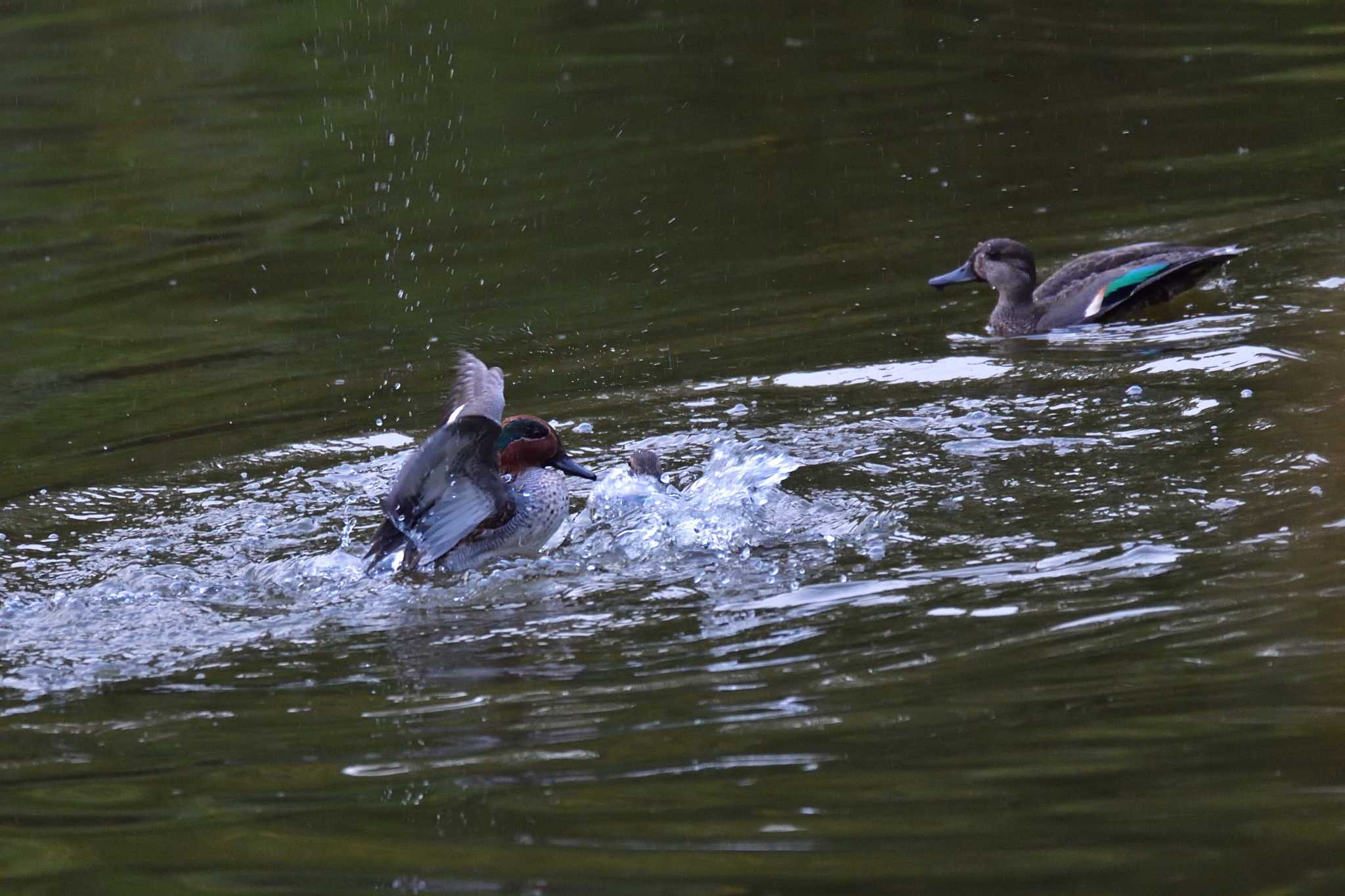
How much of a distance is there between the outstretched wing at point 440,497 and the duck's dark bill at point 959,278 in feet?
11.7

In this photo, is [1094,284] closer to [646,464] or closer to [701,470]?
[701,470]

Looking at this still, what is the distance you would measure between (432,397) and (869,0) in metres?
9.95

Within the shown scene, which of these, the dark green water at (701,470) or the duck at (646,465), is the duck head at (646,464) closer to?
the duck at (646,465)

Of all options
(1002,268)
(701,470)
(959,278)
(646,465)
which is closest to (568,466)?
(646,465)

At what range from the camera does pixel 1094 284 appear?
8539 millimetres

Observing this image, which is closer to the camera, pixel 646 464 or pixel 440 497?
pixel 440 497

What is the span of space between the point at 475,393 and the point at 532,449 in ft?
1.25

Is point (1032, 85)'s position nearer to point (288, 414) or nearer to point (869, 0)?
point (869, 0)

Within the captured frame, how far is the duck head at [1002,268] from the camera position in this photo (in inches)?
343

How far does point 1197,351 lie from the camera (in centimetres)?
755

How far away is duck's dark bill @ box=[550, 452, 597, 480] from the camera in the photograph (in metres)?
6.64

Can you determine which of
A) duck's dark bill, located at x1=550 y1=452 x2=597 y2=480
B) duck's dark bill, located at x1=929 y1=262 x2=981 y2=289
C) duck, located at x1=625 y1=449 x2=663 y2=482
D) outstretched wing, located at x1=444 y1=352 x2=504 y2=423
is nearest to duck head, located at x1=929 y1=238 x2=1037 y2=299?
duck's dark bill, located at x1=929 y1=262 x2=981 y2=289

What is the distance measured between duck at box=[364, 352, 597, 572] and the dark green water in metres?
0.17

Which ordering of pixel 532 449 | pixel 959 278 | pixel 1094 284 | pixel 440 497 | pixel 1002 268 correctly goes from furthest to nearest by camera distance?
1. pixel 959 278
2. pixel 1002 268
3. pixel 1094 284
4. pixel 532 449
5. pixel 440 497
